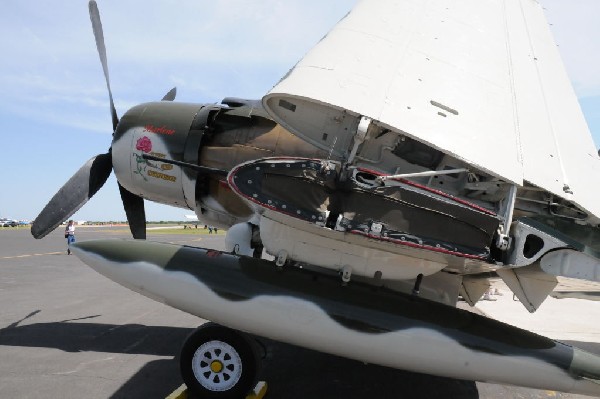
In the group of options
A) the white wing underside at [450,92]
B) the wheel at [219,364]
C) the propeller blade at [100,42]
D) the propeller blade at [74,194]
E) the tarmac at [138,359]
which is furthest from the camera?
the propeller blade at [100,42]

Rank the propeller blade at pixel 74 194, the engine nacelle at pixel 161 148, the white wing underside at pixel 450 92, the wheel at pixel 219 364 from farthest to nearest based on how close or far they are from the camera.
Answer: the propeller blade at pixel 74 194, the engine nacelle at pixel 161 148, the wheel at pixel 219 364, the white wing underside at pixel 450 92

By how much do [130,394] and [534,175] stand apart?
4.21 metres

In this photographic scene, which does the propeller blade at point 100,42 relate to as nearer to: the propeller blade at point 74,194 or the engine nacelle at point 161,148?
the propeller blade at point 74,194

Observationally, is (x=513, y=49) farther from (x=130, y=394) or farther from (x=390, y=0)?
(x=130, y=394)

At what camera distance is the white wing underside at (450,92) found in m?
3.55

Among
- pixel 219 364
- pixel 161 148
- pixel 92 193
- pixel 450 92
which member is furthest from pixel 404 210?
pixel 92 193

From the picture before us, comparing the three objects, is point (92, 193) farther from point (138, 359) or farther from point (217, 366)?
point (217, 366)

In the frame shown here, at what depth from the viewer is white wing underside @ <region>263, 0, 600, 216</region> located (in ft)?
11.7

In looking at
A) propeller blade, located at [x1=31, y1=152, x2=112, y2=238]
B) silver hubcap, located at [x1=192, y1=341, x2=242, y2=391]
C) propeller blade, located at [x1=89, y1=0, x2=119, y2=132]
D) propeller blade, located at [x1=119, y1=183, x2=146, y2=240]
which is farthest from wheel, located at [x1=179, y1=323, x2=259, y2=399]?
propeller blade, located at [x1=89, y1=0, x2=119, y2=132]

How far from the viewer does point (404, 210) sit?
3.69m

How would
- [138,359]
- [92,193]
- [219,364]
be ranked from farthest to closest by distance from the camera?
[92,193] → [138,359] → [219,364]

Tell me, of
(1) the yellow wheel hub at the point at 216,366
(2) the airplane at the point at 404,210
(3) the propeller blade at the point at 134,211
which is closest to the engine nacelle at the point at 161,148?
(3) the propeller blade at the point at 134,211

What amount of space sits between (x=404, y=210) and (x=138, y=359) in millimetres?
3895

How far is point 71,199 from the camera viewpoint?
21.0 ft
